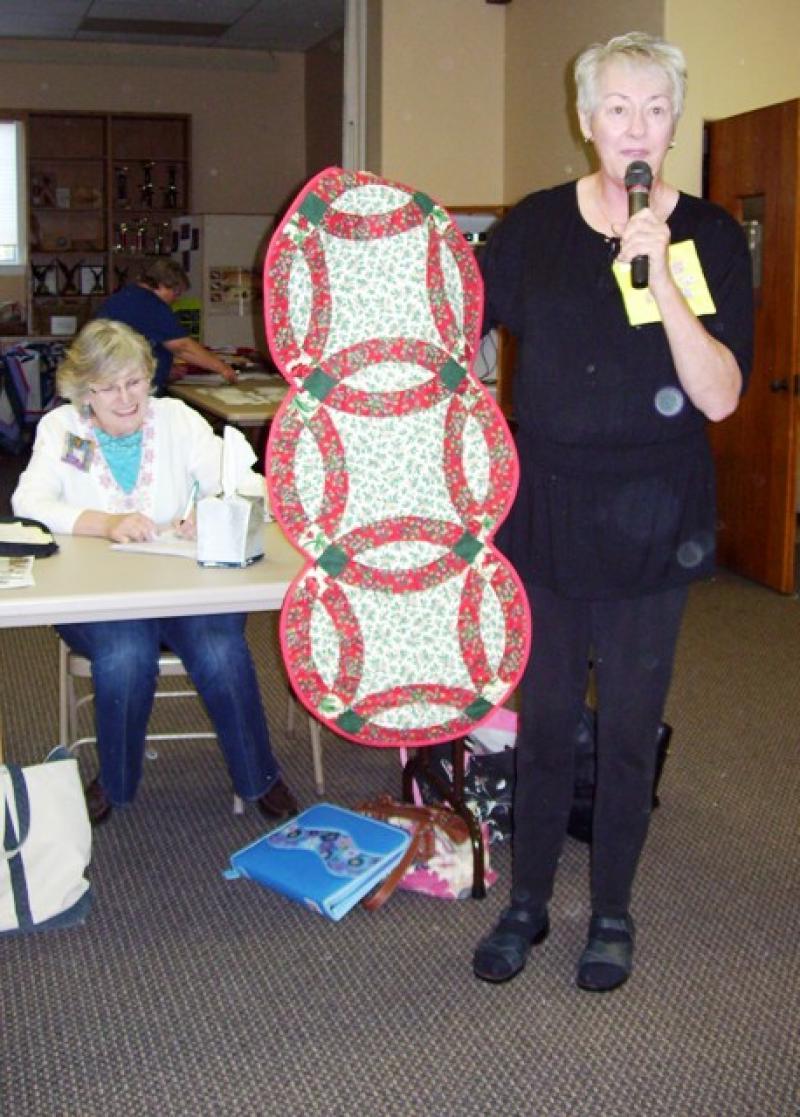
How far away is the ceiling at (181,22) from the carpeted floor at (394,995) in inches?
261

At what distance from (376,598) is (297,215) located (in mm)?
599

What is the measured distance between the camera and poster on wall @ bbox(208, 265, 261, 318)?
8820 millimetres

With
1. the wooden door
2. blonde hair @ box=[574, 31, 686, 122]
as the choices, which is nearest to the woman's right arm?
blonde hair @ box=[574, 31, 686, 122]

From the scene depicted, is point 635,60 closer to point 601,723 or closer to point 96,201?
point 601,723

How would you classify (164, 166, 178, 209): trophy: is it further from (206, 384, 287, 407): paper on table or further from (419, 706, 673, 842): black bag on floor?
(419, 706, 673, 842): black bag on floor

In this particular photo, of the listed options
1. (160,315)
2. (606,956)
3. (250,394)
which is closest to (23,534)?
(606,956)

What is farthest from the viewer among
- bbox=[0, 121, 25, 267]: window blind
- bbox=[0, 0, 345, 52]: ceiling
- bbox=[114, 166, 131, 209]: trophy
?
bbox=[114, 166, 131, 209]: trophy

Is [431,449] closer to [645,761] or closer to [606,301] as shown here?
[606,301]

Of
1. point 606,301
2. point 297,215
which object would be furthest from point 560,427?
point 297,215

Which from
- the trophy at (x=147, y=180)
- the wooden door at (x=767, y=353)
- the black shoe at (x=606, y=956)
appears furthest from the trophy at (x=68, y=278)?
the black shoe at (x=606, y=956)

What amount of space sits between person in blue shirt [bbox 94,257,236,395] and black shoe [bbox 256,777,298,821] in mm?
2940

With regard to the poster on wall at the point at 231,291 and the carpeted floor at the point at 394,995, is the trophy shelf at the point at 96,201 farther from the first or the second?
the carpeted floor at the point at 394,995

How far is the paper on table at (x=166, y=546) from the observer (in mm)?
2463

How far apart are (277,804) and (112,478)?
793mm
